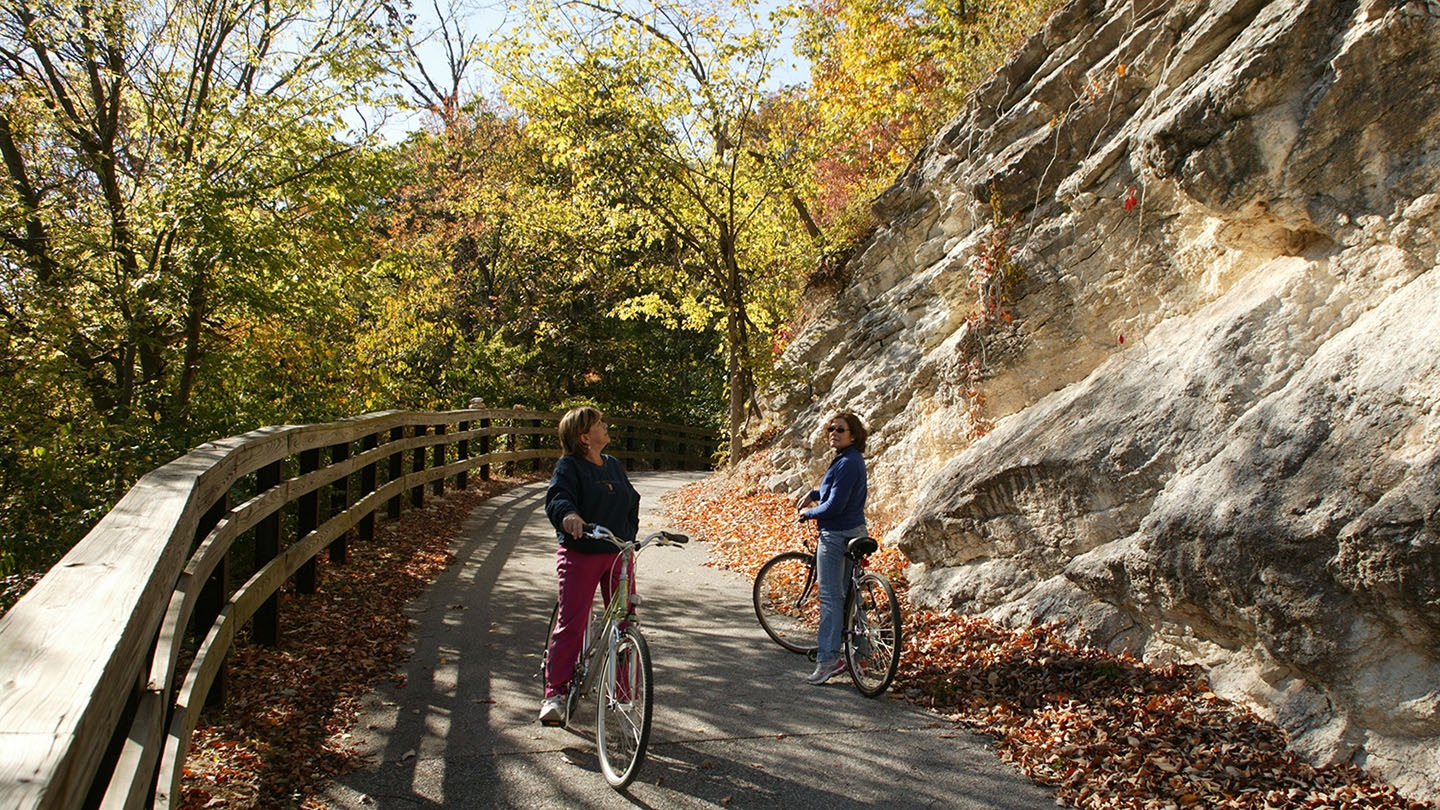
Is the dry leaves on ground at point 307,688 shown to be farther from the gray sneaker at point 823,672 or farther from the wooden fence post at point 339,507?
the gray sneaker at point 823,672

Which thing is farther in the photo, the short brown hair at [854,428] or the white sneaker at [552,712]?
the short brown hair at [854,428]

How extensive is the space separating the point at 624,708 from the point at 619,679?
0.16m

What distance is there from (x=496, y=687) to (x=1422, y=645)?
467 cm

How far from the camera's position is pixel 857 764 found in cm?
479

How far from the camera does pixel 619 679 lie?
464cm

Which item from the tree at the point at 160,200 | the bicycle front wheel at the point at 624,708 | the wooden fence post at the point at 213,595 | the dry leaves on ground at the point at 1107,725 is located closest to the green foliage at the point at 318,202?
the tree at the point at 160,200

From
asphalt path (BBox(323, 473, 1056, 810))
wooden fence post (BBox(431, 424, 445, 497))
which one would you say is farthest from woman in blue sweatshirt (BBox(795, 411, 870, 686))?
wooden fence post (BBox(431, 424, 445, 497))

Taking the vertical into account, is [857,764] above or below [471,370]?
below

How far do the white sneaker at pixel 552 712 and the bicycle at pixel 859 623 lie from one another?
1.86 meters

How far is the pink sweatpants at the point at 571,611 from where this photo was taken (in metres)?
5.10

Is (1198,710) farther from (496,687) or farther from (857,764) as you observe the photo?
(496,687)

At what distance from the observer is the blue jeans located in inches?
242

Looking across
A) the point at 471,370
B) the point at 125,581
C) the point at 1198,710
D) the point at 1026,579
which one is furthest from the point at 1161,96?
the point at 471,370

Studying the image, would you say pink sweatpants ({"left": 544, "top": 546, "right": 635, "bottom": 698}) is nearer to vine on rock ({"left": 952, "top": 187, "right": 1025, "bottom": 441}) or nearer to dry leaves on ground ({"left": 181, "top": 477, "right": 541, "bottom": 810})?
dry leaves on ground ({"left": 181, "top": 477, "right": 541, "bottom": 810})
